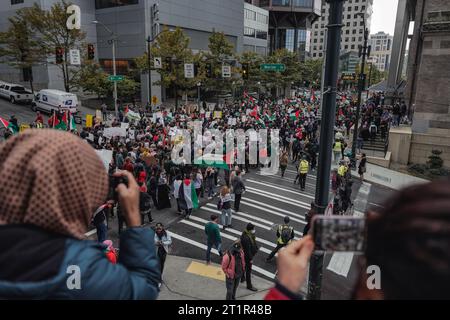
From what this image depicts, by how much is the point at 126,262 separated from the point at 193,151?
15.3 m

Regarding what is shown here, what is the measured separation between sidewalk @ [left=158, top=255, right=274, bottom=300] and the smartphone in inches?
270

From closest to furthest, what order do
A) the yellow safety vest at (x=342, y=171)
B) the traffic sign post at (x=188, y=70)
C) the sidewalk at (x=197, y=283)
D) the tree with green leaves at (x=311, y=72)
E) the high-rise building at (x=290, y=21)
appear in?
the sidewalk at (x=197, y=283), the yellow safety vest at (x=342, y=171), the traffic sign post at (x=188, y=70), the tree with green leaves at (x=311, y=72), the high-rise building at (x=290, y=21)

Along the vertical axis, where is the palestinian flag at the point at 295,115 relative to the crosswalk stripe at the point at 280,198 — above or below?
above

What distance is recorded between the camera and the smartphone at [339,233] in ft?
4.64

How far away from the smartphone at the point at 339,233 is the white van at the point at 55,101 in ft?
101

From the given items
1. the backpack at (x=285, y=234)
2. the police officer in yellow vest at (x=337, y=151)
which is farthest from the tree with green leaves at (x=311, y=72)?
the backpack at (x=285, y=234)

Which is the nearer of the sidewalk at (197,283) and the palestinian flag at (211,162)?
the sidewalk at (197,283)

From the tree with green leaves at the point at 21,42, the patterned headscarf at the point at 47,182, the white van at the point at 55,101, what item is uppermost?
the tree with green leaves at the point at 21,42

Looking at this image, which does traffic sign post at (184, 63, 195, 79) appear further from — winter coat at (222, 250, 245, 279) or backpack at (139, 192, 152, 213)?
winter coat at (222, 250, 245, 279)

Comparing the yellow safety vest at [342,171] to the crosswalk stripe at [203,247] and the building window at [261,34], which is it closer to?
the crosswalk stripe at [203,247]

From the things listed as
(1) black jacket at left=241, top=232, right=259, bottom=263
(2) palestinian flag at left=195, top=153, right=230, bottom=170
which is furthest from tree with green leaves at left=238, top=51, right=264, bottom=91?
(1) black jacket at left=241, top=232, right=259, bottom=263

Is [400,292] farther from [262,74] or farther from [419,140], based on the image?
[262,74]

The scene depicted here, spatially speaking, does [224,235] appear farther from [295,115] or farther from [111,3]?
[111,3]

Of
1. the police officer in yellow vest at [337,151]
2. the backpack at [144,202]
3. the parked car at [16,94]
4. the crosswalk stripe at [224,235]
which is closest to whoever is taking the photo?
the crosswalk stripe at [224,235]
